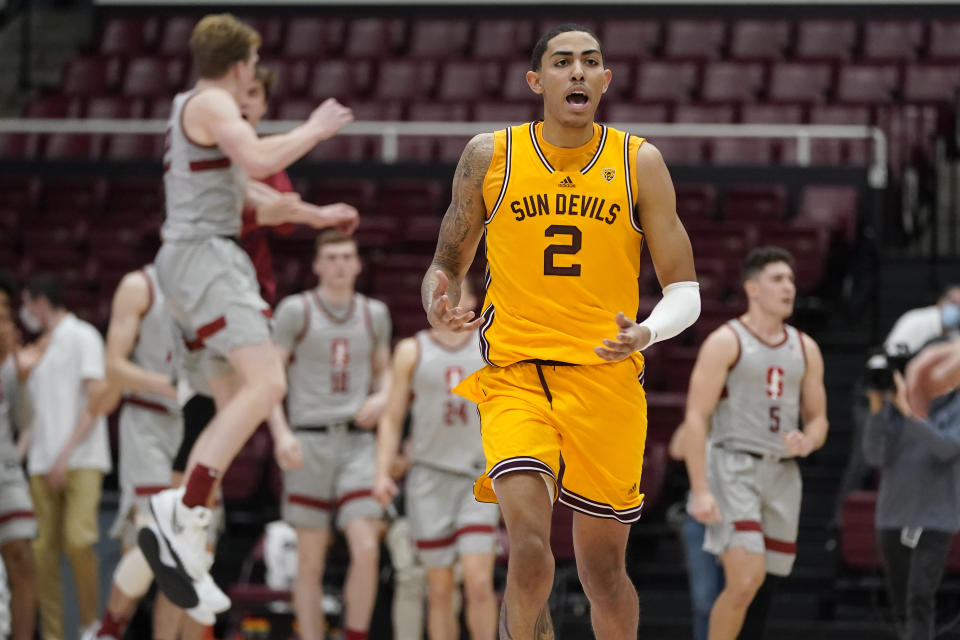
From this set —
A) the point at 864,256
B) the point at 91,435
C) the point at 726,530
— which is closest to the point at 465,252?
the point at 726,530

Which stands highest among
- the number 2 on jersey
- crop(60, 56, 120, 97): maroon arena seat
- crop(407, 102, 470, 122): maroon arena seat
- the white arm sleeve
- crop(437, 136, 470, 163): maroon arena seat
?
crop(60, 56, 120, 97): maroon arena seat

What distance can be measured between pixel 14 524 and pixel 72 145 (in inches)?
333

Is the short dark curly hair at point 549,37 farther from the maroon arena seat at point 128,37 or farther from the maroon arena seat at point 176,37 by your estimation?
the maroon arena seat at point 128,37

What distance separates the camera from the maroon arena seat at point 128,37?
18.2m

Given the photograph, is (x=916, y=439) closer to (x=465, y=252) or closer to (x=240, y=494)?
(x=465, y=252)

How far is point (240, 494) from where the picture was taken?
10.7 metres

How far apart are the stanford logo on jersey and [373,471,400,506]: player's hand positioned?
2165mm

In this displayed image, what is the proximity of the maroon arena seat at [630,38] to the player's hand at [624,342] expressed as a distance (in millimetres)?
12492

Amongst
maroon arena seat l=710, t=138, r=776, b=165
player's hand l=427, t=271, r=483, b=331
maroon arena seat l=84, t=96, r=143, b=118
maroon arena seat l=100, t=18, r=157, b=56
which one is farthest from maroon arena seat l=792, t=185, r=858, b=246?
maroon arena seat l=100, t=18, r=157, b=56

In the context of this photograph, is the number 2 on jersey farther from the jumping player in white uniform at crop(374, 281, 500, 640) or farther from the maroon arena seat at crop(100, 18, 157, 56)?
the maroon arena seat at crop(100, 18, 157, 56)

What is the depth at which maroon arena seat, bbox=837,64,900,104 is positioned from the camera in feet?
49.6

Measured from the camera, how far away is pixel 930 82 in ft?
49.7

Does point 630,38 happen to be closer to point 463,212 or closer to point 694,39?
point 694,39

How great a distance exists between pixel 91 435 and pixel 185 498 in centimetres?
365
